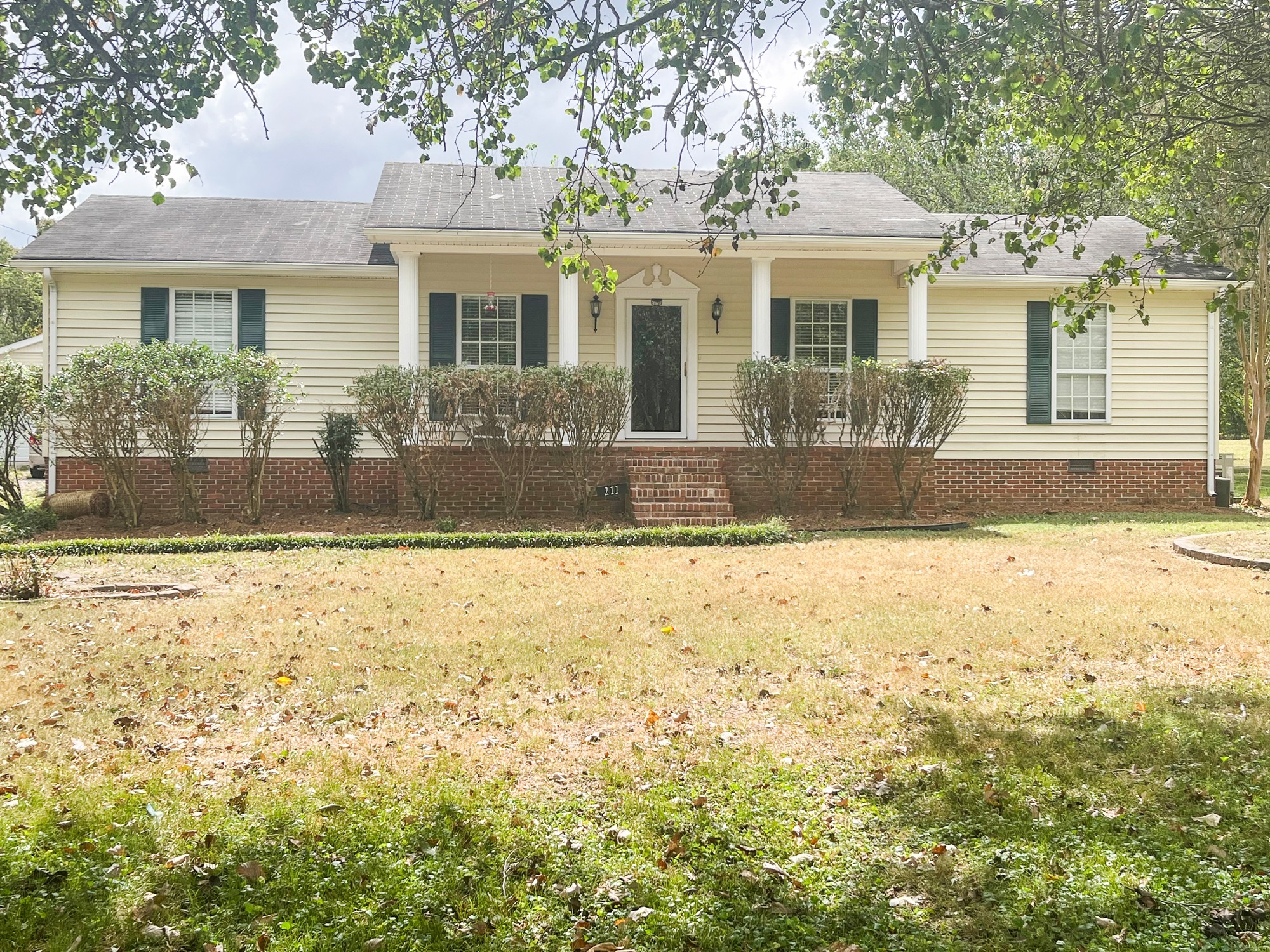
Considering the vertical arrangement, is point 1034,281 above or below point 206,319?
above

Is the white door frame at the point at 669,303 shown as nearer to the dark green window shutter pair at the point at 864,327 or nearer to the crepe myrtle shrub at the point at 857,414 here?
the dark green window shutter pair at the point at 864,327

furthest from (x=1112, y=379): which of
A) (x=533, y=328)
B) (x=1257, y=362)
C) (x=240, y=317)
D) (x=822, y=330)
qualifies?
(x=240, y=317)

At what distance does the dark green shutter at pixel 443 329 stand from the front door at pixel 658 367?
2.62m

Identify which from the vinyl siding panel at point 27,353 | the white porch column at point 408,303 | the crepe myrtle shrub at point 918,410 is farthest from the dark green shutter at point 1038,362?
the vinyl siding panel at point 27,353

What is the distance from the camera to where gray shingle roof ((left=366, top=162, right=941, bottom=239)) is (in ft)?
45.2

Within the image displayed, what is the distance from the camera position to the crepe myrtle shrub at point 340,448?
13875 millimetres

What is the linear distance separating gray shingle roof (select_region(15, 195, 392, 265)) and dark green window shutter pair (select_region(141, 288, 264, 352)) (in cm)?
54

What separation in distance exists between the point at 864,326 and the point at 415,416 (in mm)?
7115

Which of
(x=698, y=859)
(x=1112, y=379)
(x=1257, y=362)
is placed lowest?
(x=698, y=859)

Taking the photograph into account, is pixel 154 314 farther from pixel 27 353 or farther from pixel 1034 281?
pixel 27 353

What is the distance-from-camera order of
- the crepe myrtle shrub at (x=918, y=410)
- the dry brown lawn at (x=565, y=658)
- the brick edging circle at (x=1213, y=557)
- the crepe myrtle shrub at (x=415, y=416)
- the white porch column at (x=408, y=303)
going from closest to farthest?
the dry brown lawn at (x=565, y=658) < the brick edging circle at (x=1213, y=557) < the crepe myrtle shrub at (x=415, y=416) < the crepe myrtle shrub at (x=918, y=410) < the white porch column at (x=408, y=303)

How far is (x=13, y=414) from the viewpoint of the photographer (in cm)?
1295

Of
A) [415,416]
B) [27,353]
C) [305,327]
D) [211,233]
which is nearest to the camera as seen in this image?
[415,416]

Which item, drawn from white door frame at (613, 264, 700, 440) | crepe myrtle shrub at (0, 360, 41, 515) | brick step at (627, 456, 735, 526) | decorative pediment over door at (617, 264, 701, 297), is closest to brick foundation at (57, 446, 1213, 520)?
brick step at (627, 456, 735, 526)
